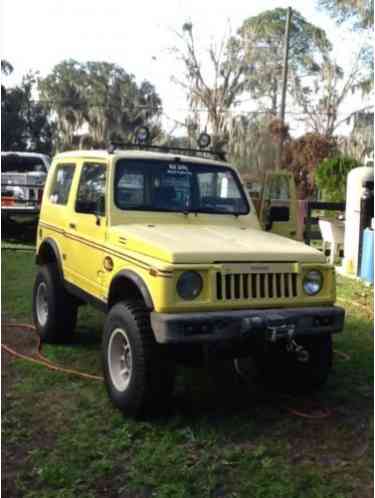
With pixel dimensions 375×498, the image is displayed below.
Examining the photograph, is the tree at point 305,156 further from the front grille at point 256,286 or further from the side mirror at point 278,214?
the front grille at point 256,286

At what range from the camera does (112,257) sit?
15.4 feet

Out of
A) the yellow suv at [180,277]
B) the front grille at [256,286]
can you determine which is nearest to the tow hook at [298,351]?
the yellow suv at [180,277]

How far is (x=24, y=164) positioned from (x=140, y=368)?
37.9ft

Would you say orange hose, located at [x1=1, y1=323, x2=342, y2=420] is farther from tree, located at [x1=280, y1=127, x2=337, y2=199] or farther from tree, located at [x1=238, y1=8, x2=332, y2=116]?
tree, located at [x1=238, y1=8, x2=332, y2=116]

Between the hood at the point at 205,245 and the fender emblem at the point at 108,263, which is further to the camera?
the fender emblem at the point at 108,263

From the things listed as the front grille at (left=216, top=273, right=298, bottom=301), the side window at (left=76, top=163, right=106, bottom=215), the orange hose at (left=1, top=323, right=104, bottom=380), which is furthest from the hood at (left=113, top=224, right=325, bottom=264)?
the orange hose at (left=1, top=323, right=104, bottom=380)

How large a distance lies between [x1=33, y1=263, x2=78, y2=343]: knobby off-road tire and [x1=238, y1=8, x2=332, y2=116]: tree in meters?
29.3

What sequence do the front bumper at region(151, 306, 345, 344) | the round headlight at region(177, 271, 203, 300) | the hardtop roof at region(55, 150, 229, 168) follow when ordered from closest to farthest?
the front bumper at region(151, 306, 345, 344)
the round headlight at region(177, 271, 203, 300)
the hardtop roof at region(55, 150, 229, 168)

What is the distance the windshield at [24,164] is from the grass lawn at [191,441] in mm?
9787

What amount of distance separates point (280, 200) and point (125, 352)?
8.53m

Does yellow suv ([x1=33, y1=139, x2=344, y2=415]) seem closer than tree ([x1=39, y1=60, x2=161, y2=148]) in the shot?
Yes

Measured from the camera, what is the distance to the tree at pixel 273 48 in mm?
33719

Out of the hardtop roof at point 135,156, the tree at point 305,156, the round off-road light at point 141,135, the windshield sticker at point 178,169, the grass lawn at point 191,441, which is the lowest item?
the grass lawn at point 191,441

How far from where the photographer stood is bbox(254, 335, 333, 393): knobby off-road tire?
4652 millimetres
